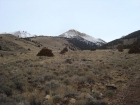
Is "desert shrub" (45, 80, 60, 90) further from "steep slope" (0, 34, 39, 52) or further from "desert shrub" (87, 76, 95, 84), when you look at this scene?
"steep slope" (0, 34, 39, 52)

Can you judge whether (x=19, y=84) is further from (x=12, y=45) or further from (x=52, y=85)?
(x=12, y=45)

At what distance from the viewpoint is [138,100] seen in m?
8.45

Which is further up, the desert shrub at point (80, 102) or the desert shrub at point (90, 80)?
the desert shrub at point (90, 80)

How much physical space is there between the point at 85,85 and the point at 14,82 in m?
3.78

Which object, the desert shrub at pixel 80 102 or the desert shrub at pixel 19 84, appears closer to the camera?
the desert shrub at pixel 80 102

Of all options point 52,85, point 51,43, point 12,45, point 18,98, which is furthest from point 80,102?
point 51,43

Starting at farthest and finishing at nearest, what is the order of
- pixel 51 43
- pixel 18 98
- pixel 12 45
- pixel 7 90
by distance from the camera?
pixel 51 43 → pixel 12 45 → pixel 7 90 → pixel 18 98

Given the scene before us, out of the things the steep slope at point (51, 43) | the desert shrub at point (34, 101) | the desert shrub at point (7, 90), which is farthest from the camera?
the steep slope at point (51, 43)

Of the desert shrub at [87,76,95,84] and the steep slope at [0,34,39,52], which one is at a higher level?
the steep slope at [0,34,39,52]

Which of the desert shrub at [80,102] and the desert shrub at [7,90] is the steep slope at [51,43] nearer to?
the desert shrub at [7,90]

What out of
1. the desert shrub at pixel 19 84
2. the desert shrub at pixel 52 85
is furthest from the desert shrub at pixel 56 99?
the desert shrub at pixel 19 84

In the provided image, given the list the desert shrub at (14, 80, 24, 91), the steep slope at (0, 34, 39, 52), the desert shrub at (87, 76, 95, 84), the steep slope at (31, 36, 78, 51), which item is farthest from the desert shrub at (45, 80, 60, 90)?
the steep slope at (31, 36, 78, 51)

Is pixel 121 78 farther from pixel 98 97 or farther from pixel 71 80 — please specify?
pixel 98 97

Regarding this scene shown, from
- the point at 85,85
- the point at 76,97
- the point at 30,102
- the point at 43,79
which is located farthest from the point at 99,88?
the point at 30,102
